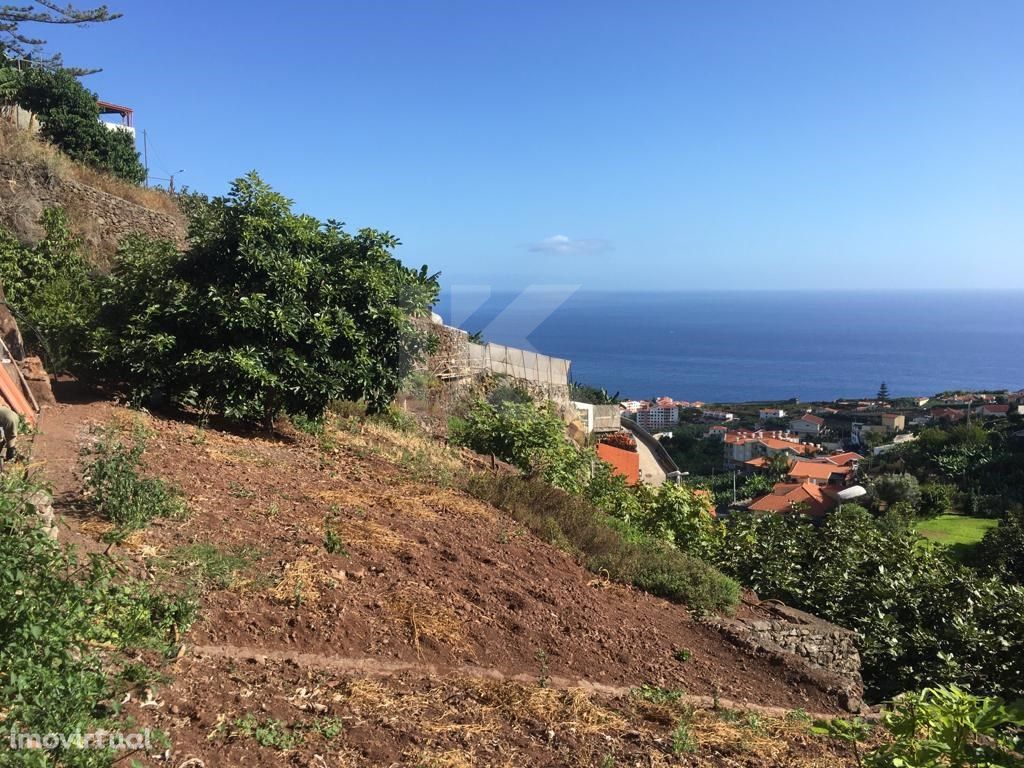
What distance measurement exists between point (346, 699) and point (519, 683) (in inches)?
41.1

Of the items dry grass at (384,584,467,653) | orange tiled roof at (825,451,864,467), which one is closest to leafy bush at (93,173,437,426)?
dry grass at (384,584,467,653)

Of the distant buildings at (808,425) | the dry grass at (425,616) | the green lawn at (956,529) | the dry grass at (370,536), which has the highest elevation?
the dry grass at (370,536)

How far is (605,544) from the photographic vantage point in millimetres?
6617

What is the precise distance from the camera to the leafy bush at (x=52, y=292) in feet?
26.0

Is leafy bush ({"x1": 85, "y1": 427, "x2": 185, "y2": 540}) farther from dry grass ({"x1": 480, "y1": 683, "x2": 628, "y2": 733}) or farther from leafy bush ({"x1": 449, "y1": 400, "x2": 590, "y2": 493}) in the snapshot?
leafy bush ({"x1": 449, "y1": 400, "x2": 590, "y2": 493})

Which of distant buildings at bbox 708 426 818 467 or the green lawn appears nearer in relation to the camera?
the green lawn

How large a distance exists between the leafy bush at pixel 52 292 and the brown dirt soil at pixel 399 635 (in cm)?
152

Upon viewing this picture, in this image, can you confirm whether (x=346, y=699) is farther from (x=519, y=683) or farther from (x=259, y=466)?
(x=259, y=466)

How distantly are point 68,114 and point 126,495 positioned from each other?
52.7 ft

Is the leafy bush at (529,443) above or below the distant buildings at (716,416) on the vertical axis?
above

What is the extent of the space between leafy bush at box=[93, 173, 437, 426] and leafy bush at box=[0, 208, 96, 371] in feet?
1.45

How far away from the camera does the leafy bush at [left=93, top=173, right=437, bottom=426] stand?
733 cm

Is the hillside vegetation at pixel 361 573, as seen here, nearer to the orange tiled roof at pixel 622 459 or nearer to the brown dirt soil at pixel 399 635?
the brown dirt soil at pixel 399 635

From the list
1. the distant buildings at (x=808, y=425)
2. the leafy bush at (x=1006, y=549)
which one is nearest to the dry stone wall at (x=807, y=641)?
the leafy bush at (x=1006, y=549)
